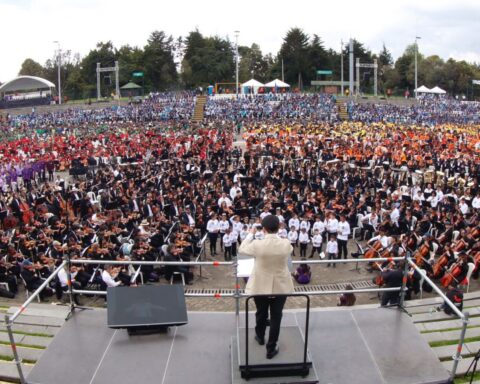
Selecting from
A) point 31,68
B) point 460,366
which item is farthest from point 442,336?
point 31,68

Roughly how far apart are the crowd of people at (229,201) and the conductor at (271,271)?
356 centimetres

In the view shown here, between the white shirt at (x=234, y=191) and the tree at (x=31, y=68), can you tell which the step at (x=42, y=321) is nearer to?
the white shirt at (x=234, y=191)

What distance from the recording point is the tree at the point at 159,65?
7406 centimetres

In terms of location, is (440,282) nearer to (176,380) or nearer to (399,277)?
(399,277)

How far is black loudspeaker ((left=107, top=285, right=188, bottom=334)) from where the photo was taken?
262 inches

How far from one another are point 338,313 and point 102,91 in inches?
2866

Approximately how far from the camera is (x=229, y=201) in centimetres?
1798

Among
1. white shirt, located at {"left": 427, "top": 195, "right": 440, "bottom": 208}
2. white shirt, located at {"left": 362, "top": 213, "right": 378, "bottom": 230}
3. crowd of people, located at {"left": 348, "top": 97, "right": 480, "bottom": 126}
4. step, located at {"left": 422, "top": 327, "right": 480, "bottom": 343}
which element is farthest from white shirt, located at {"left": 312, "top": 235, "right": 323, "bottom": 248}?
crowd of people, located at {"left": 348, "top": 97, "right": 480, "bottom": 126}

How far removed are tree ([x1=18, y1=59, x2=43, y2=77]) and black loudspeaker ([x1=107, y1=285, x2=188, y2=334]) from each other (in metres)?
94.6

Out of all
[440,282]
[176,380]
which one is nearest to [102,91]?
[440,282]

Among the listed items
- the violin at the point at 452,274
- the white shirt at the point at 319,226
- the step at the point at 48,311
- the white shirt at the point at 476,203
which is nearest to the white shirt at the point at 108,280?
the step at the point at 48,311

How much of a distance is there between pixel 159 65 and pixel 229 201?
200ft

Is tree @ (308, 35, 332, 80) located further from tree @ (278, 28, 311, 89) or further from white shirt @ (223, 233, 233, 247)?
white shirt @ (223, 233, 233, 247)

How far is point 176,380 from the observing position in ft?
19.0
